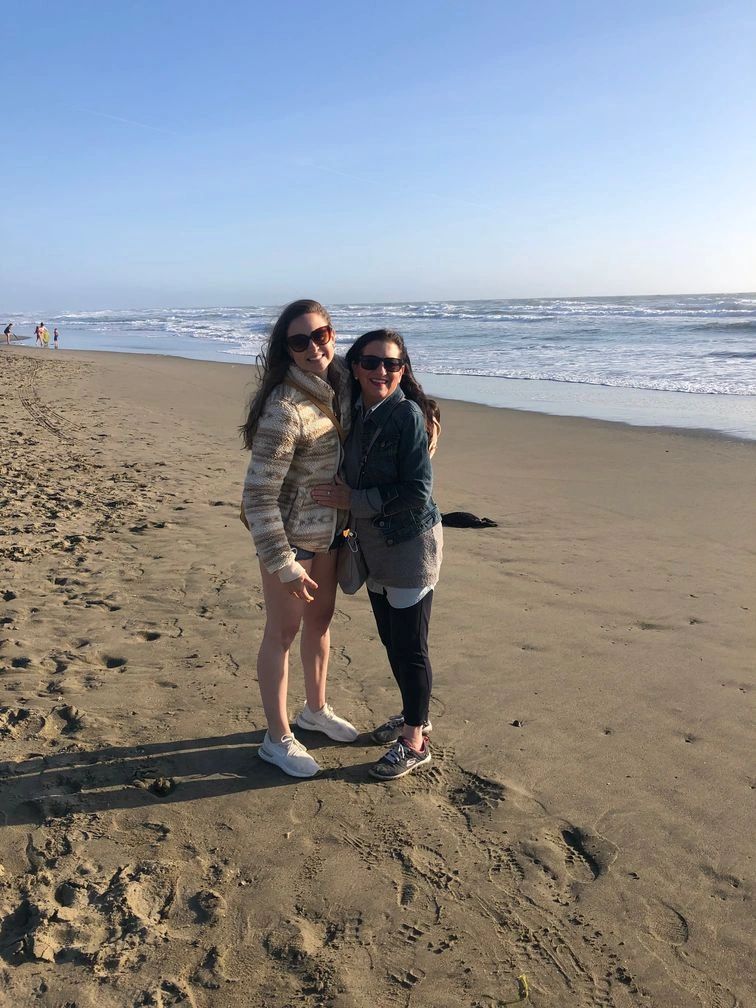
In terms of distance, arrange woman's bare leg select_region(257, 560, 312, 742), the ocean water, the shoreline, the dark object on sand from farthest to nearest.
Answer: the ocean water
the shoreline
the dark object on sand
woman's bare leg select_region(257, 560, 312, 742)

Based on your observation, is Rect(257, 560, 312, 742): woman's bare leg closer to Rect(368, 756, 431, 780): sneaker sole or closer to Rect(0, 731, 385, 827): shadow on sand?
Rect(0, 731, 385, 827): shadow on sand

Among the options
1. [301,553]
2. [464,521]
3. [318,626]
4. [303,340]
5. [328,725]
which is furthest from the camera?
[464,521]

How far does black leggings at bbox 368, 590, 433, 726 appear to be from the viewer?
9.59 feet

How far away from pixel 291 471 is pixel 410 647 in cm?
84

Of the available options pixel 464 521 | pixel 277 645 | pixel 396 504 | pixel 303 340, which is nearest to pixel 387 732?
pixel 277 645

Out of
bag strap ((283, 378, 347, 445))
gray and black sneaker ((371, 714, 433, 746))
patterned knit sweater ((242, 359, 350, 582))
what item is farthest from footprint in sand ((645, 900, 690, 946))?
bag strap ((283, 378, 347, 445))

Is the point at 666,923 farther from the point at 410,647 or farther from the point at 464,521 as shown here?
the point at 464,521

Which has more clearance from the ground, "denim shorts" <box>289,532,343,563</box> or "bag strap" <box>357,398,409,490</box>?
"bag strap" <box>357,398,409,490</box>

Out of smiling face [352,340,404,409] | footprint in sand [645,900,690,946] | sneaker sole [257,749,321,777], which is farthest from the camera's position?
sneaker sole [257,749,321,777]

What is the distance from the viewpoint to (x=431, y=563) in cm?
288

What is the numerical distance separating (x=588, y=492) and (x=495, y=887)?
575 cm

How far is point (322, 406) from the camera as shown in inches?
107

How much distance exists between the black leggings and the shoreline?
8667mm

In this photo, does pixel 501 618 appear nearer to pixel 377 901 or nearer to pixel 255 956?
pixel 377 901
